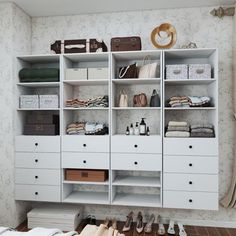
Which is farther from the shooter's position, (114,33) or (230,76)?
(114,33)

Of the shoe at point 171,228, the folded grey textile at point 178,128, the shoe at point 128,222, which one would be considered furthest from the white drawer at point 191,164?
the shoe at point 128,222

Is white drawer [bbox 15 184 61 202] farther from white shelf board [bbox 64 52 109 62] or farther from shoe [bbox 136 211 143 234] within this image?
white shelf board [bbox 64 52 109 62]

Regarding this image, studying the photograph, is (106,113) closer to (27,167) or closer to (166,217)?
(27,167)

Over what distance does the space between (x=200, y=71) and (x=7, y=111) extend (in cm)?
233

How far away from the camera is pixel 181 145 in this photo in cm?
279

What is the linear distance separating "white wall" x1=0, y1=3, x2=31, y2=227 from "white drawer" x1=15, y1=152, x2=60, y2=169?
10 cm

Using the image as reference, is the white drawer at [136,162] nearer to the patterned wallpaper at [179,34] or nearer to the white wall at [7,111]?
the patterned wallpaper at [179,34]

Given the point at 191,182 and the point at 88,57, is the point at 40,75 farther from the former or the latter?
the point at 191,182

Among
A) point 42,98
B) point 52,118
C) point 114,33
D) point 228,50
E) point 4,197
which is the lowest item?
point 4,197

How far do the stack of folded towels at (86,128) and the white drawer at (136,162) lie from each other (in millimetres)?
344

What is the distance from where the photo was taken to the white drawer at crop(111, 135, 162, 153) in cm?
284

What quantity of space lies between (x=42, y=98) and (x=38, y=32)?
1.02m

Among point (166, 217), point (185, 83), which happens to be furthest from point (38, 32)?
point (166, 217)

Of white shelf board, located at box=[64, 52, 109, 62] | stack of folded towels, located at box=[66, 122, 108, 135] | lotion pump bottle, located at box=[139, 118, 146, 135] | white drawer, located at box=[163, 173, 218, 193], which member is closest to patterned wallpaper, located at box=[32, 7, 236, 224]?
white shelf board, located at box=[64, 52, 109, 62]
